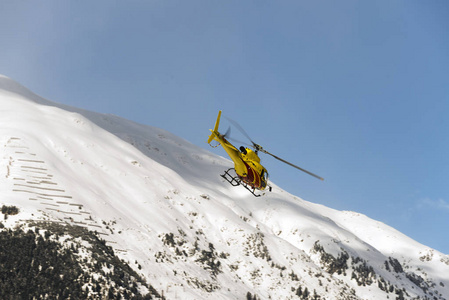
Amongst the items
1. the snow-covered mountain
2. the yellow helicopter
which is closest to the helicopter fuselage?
the yellow helicopter

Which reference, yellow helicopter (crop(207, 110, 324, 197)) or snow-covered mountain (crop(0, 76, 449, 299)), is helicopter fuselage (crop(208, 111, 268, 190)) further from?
snow-covered mountain (crop(0, 76, 449, 299))

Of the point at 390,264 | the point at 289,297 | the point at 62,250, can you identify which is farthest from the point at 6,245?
the point at 390,264

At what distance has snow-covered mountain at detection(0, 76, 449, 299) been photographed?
63.2 meters

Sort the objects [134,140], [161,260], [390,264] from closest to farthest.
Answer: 1. [161,260]
2. [390,264]
3. [134,140]

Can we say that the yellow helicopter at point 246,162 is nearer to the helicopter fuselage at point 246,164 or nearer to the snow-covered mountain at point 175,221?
the helicopter fuselage at point 246,164

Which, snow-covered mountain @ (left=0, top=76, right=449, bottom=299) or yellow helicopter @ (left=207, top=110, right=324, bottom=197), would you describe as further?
snow-covered mountain @ (left=0, top=76, right=449, bottom=299)

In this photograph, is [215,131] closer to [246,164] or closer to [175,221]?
[246,164]

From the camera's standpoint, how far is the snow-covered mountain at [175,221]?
63188mm

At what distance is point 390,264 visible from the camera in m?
114

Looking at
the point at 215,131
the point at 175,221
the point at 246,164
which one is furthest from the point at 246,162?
the point at 175,221

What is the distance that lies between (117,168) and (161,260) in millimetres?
34786

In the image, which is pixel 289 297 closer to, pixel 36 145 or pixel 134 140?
pixel 36 145

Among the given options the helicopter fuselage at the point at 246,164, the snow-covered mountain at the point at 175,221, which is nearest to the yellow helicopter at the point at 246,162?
the helicopter fuselage at the point at 246,164

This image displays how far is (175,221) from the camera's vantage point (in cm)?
8350
